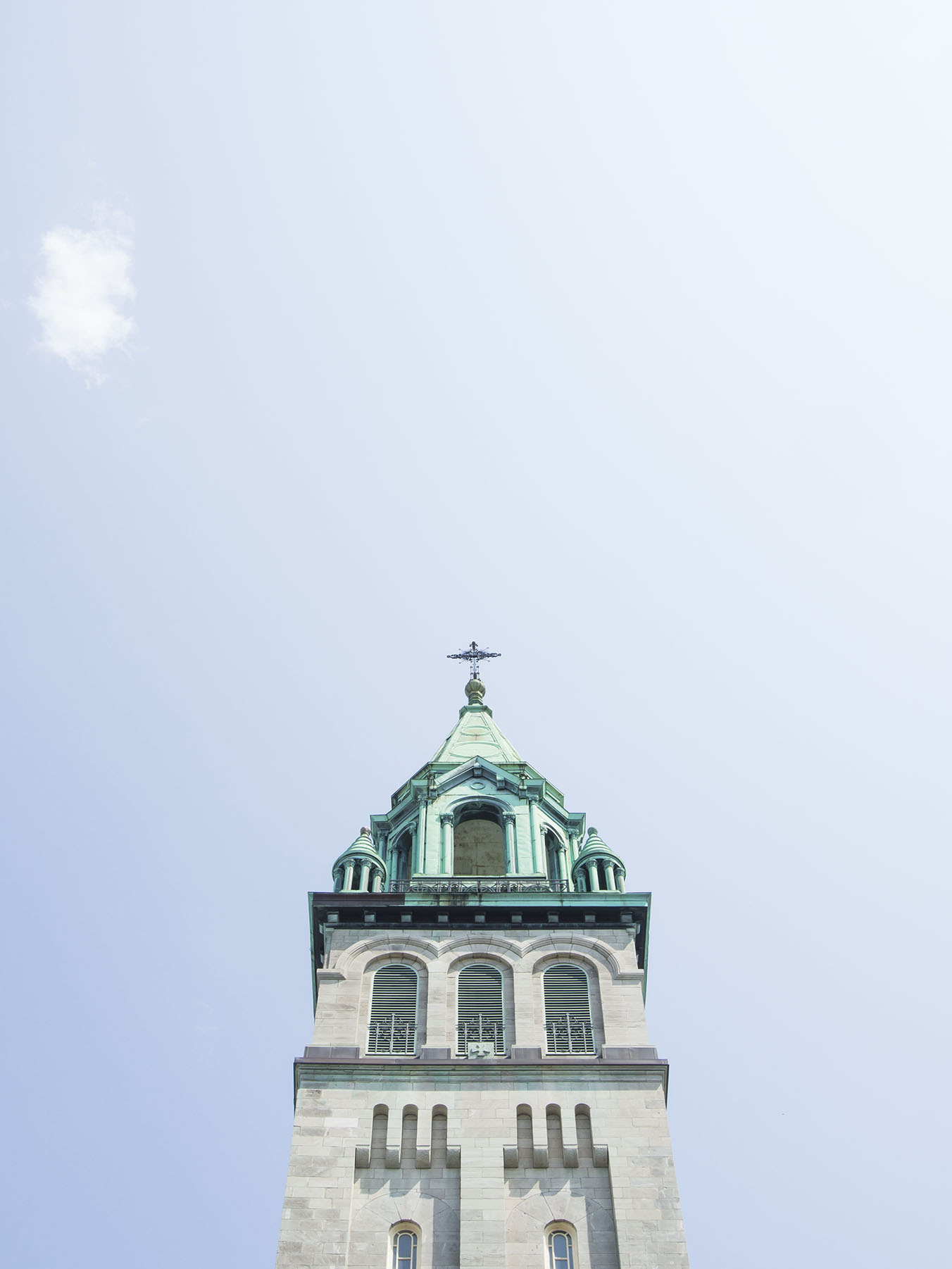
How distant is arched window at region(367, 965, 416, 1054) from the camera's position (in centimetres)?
4341

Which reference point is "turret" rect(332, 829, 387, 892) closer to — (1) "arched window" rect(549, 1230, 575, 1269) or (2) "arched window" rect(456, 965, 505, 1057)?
(2) "arched window" rect(456, 965, 505, 1057)

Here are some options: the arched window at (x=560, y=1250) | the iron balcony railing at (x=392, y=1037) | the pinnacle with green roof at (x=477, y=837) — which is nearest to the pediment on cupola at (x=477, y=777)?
the pinnacle with green roof at (x=477, y=837)

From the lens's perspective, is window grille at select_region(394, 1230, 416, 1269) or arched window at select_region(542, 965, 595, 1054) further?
arched window at select_region(542, 965, 595, 1054)

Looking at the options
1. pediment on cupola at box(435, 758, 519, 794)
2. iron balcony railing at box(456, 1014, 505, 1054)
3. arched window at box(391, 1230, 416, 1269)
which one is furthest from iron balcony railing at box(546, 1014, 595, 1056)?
pediment on cupola at box(435, 758, 519, 794)

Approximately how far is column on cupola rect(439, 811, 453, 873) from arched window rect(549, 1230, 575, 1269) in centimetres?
1731

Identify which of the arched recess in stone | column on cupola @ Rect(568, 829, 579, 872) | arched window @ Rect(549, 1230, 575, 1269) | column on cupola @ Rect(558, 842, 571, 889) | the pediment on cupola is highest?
the pediment on cupola

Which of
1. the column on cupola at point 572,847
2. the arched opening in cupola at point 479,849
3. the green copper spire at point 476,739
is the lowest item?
the column on cupola at point 572,847

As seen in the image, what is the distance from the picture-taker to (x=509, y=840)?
55219mm

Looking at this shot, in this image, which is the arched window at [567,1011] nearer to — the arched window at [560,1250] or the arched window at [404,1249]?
the arched window at [560,1250]

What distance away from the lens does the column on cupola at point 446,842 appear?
2111 inches

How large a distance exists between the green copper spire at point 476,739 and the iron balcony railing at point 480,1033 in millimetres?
17080

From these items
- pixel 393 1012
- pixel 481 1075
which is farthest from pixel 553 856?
pixel 481 1075

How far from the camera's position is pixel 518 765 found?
5984cm

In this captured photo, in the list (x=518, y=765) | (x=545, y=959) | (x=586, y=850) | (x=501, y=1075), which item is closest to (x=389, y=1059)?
(x=501, y=1075)
